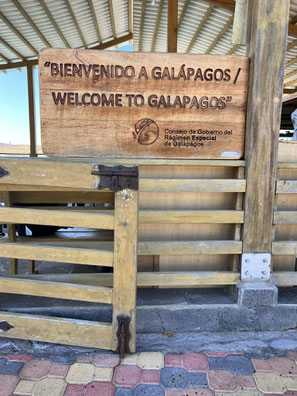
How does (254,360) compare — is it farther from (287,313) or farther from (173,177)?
(173,177)

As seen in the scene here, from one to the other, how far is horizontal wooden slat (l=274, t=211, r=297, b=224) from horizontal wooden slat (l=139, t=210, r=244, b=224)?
33cm

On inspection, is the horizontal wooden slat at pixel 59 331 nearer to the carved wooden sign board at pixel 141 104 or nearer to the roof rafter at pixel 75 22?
the carved wooden sign board at pixel 141 104

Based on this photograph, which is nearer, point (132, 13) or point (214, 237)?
point (214, 237)

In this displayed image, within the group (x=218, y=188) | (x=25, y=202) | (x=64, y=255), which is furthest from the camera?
(x=25, y=202)

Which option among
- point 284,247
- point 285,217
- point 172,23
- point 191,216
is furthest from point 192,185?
point 172,23

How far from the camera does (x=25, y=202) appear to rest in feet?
10.7

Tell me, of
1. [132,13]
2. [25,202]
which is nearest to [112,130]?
[25,202]

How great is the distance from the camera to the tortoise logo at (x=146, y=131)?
2.43m

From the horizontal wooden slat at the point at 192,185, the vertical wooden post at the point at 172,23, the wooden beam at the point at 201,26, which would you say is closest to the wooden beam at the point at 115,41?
the wooden beam at the point at 201,26

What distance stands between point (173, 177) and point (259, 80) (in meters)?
1.08

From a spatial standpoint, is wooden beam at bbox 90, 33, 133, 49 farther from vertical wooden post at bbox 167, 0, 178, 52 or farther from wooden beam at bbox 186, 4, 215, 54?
vertical wooden post at bbox 167, 0, 178, 52

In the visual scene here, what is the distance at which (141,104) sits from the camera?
7.91 feet

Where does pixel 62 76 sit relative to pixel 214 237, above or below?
above

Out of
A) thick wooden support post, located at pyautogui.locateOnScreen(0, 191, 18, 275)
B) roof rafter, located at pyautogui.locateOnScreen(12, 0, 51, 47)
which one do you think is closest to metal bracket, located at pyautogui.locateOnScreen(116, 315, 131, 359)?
thick wooden support post, located at pyautogui.locateOnScreen(0, 191, 18, 275)
